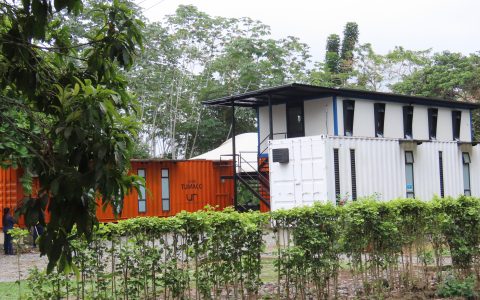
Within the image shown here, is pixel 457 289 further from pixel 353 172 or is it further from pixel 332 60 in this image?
pixel 332 60

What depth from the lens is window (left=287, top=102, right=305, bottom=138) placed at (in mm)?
23688

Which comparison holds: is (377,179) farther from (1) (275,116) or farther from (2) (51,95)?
(2) (51,95)

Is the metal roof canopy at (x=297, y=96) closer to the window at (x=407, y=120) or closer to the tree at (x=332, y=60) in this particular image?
the window at (x=407, y=120)

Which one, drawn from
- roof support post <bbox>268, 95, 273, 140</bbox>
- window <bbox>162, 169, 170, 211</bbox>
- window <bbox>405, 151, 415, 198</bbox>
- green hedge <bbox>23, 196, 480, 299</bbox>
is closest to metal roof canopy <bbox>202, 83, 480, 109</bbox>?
roof support post <bbox>268, 95, 273, 140</bbox>

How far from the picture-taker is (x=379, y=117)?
77.7 ft

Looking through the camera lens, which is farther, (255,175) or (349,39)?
(349,39)

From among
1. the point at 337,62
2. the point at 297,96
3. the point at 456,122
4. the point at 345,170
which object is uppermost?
the point at 337,62

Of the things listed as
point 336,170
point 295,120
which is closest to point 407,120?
point 295,120

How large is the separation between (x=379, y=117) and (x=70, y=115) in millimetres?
21131

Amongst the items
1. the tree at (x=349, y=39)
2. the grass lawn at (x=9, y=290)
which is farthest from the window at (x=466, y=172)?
the tree at (x=349, y=39)

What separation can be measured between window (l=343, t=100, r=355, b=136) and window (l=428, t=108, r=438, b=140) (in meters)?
4.97

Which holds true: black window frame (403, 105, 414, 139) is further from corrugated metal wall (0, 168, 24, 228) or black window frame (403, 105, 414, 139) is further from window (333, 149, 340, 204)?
corrugated metal wall (0, 168, 24, 228)

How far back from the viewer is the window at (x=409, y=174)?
21.1m

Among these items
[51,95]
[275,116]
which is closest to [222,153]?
[275,116]
